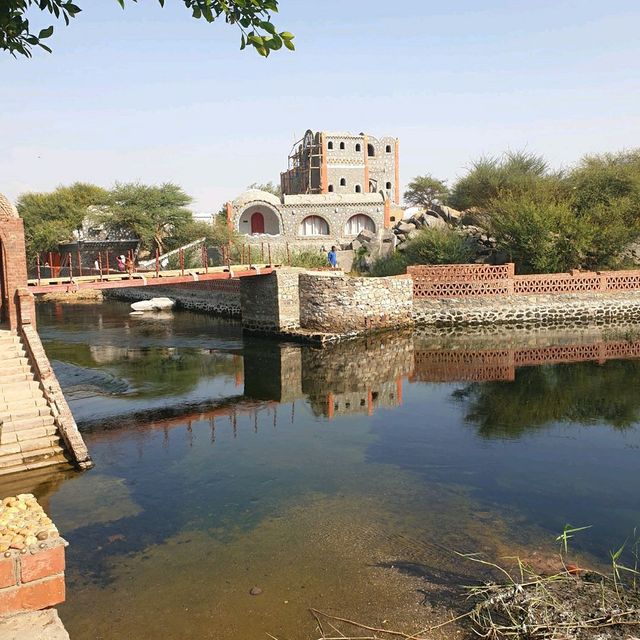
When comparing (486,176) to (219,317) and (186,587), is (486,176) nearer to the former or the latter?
(219,317)

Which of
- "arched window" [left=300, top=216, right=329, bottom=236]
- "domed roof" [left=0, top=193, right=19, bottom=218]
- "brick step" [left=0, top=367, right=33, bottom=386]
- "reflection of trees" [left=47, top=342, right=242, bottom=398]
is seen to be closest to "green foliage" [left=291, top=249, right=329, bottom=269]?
"arched window" [left=300, top=216, right=329, bottom=236]

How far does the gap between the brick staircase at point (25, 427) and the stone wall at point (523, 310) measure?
1693 centimetres

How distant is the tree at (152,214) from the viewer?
38.3 metres

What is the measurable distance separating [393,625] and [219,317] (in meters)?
25.1

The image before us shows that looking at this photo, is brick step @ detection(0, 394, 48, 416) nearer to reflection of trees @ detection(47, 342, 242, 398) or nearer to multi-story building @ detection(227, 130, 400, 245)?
reflection of trees @ detection(47, 342, 242, 398)

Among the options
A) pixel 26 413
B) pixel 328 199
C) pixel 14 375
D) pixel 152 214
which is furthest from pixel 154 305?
pixel 26 413

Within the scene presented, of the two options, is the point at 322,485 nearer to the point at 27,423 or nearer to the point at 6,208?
the point at 27,423

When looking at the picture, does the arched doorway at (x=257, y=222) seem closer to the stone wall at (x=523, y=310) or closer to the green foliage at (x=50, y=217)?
the green foliage at (x=50, y=217)

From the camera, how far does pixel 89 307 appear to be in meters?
35.8

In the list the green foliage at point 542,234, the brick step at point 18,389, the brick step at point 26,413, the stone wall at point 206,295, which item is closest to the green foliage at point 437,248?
the green foliage at point 542,234

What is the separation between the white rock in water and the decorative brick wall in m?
29.7

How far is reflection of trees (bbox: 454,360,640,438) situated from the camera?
43.6 feet

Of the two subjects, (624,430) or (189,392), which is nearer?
(624,430)

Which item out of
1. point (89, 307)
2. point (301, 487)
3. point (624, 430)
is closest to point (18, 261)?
point (301, 487)
